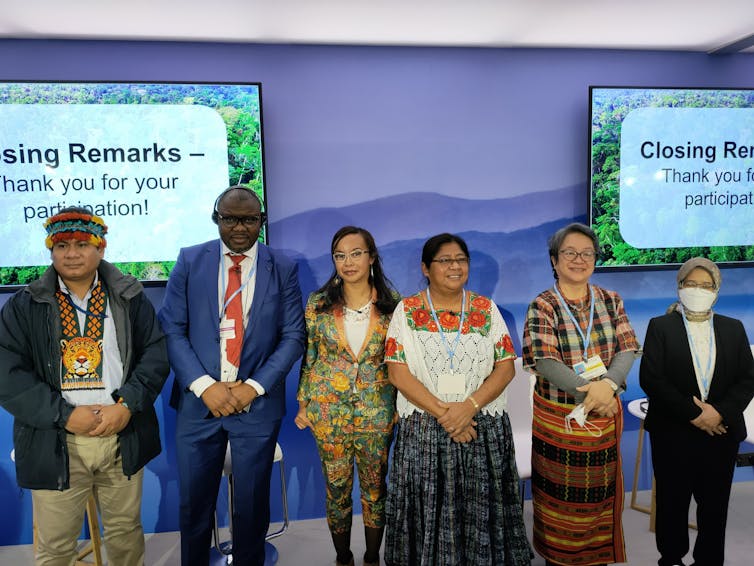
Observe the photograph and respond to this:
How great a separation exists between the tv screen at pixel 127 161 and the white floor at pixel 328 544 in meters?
1.49

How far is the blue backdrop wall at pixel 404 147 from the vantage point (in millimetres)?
2982

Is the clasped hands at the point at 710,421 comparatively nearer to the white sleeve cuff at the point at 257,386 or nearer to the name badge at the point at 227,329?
the white sleeve cuff at the point at 257,386

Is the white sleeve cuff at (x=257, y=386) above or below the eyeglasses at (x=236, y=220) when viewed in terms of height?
below

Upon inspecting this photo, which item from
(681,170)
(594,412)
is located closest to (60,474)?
(594,412)

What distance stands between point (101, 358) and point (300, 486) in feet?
5.18

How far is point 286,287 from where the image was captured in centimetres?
238

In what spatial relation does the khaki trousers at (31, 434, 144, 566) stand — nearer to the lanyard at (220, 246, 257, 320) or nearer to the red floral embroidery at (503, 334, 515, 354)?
the lanyard at (220, 246, 257, 320)

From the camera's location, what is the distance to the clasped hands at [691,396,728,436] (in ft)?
6.99

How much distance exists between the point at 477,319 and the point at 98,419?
154 cm

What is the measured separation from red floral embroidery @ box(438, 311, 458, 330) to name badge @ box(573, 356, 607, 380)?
52cm

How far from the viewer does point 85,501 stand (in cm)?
213

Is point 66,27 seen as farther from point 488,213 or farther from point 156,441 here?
point 488,213

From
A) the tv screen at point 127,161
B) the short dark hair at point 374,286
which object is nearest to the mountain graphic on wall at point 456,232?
the tv screen at point 127,161

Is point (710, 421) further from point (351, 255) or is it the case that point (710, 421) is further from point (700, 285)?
point (351, 255)
